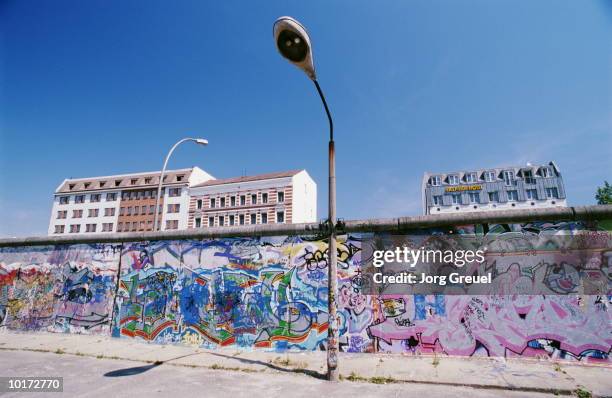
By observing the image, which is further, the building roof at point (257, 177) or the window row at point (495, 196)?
the window row at point (495, 196)

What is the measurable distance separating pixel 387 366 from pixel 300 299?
7.43ft

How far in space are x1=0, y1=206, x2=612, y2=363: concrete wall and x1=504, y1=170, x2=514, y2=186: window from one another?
5423 centimetres

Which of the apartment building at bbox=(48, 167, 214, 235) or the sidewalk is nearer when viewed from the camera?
the sidewalk

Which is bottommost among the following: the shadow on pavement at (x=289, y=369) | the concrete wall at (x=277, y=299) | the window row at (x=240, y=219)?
the shadow on pavement at (x=289, y=369)

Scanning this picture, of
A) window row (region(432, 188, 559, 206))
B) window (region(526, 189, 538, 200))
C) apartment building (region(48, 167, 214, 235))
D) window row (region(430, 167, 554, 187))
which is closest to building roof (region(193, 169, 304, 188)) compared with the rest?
apartment building (region(48, 167, 214, 235))

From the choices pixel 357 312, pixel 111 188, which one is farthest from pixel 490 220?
pixel 111 188

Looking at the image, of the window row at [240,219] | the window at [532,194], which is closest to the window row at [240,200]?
the window row at [240,219]

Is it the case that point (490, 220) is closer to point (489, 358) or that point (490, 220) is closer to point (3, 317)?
point (489, 358)

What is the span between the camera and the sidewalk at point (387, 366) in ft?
16.9

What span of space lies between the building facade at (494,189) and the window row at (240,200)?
1024 inches

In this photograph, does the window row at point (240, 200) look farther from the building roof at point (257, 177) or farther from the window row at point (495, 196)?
the window row at point (495, 196)

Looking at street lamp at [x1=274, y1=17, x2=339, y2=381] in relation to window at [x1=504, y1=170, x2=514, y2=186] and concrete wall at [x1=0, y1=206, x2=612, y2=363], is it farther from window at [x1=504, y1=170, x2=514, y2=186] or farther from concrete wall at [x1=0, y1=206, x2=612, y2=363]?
window at [x1=504, y1=170, x2=514, y2=186]

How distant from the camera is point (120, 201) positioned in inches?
2215

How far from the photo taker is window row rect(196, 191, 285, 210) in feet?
145
